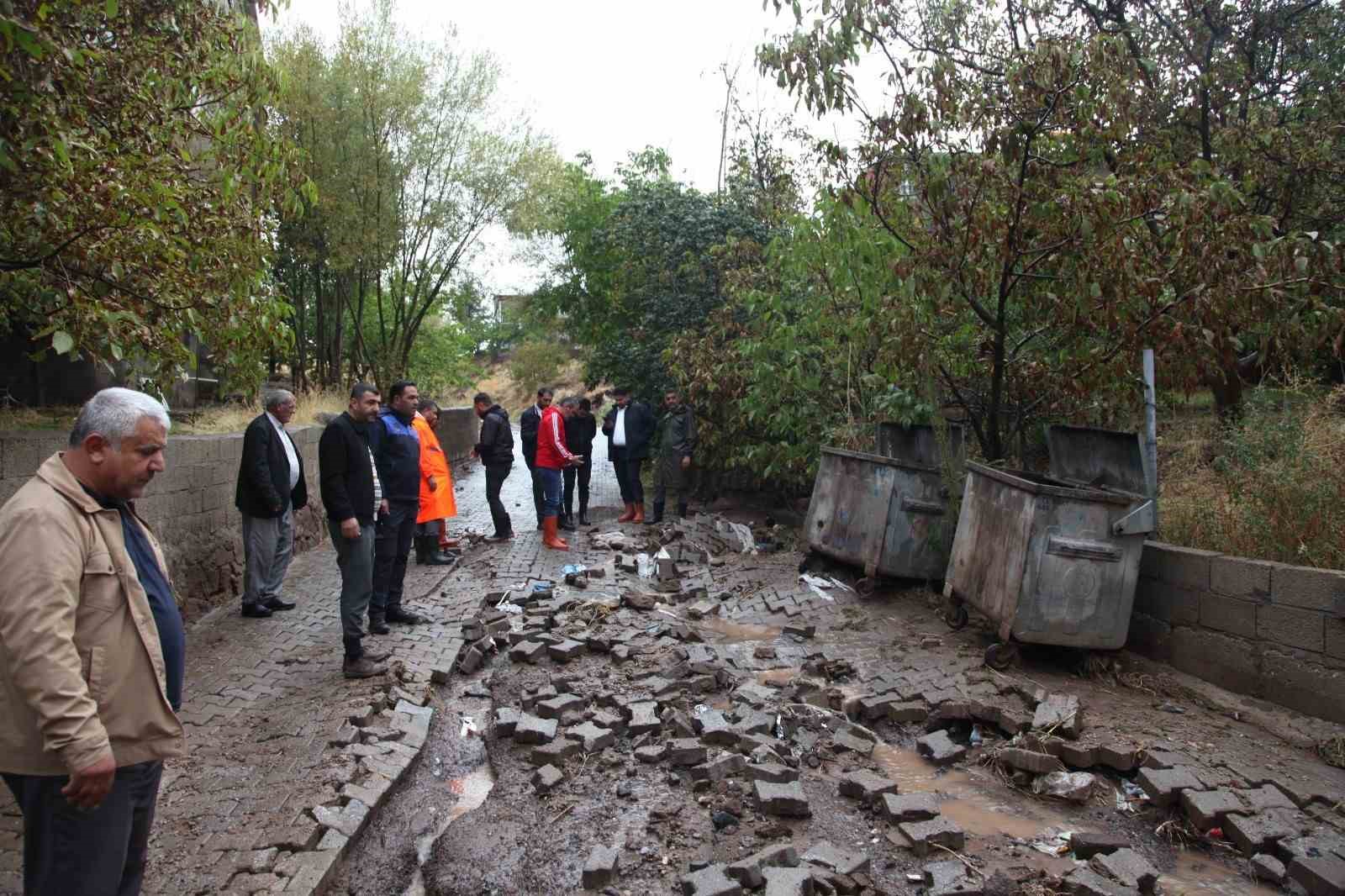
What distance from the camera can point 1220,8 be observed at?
10430 millimetres

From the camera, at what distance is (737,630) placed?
847 cm

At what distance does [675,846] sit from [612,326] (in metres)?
16.1

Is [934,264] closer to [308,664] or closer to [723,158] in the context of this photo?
[308,664]

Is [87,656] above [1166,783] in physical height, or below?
above

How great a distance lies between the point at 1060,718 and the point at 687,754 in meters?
2.20

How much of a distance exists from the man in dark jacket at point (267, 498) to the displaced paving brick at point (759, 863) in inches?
218

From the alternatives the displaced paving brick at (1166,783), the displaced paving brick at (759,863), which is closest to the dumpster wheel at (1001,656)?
the displaced paving brick at (1166,783)

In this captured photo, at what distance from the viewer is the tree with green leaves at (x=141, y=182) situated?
479cm

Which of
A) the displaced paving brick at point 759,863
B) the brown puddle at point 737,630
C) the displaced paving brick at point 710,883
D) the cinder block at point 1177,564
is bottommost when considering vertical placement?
the brown puddle at point 737,630

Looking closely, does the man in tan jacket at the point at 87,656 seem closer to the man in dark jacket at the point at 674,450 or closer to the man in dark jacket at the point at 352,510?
the man in dark jacket at the point at 352,510

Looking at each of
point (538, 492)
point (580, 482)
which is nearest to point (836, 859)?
point (538, 492)

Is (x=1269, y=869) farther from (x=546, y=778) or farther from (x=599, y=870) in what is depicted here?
(x=546, y=778)

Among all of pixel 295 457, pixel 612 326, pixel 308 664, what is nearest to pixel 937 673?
pixel 308 664

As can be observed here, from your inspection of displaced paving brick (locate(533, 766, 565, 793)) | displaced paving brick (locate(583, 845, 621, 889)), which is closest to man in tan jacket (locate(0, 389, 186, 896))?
displaced paving brick (locate(583, 845, 621, 889))
